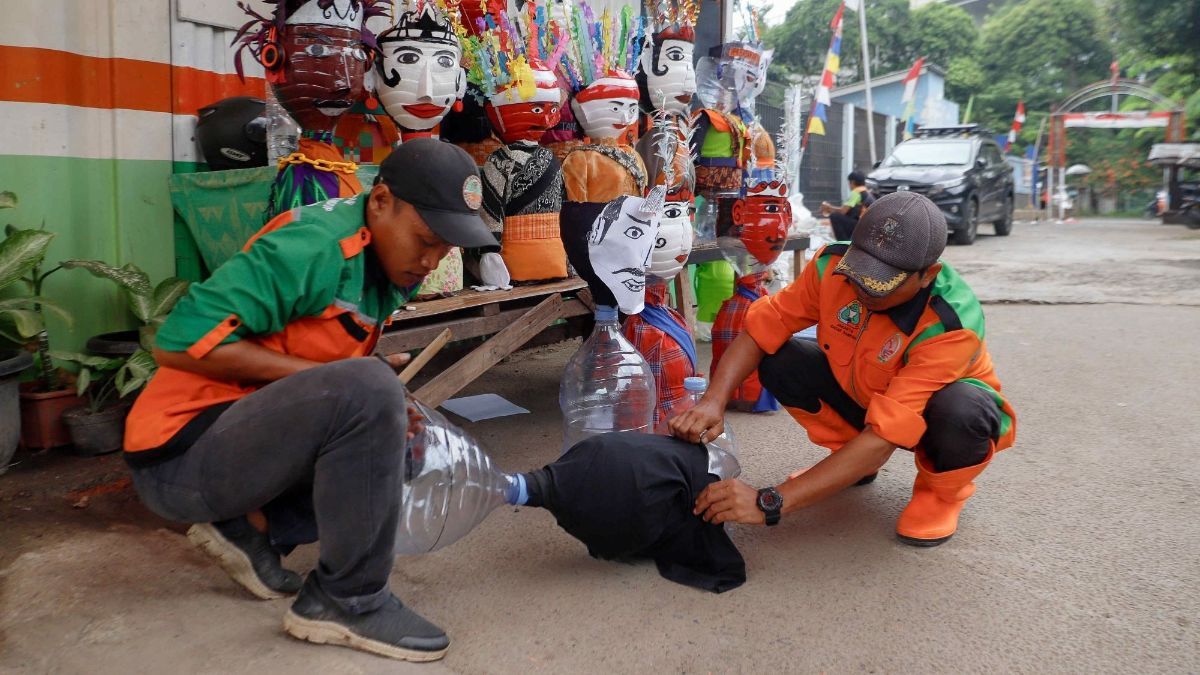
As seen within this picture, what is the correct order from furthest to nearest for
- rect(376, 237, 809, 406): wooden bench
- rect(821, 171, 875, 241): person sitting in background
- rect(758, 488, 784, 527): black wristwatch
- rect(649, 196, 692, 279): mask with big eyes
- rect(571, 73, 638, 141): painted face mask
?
rect(821, 171, 875, 241): person sitting in background, rect(571, 73, 638, 141): painted face mask, rect(649, 196, 692, 279): mask with big eyes, rect(376, 237, 809, 406): wooden bench, rect(758, 488, 784, 527): black wristwatch

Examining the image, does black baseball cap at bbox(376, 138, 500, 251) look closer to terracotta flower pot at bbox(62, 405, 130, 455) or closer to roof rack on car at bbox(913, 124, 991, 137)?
terracotta flower pot at bbox(62, 405, 130, 455)

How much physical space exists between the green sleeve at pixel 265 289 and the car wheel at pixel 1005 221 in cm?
1517

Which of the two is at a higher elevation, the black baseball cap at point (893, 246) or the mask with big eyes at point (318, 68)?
the mask with big eyes at point (318, 68)

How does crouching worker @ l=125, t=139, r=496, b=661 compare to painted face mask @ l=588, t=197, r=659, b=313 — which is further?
painted face mask @ l=588, t=197, r=659, b=313

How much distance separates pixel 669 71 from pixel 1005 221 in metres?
A: 12.7

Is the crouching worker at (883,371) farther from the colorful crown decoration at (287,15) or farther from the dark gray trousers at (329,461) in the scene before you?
the colorful crown decoration at (287,15)

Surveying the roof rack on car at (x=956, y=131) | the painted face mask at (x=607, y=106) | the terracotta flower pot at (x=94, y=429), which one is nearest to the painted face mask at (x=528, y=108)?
the painted face mask at (x=607, y=106)

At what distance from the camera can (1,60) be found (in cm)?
294

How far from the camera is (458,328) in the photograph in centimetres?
306

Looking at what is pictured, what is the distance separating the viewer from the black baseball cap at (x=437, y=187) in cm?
188

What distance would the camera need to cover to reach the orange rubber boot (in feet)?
8.61

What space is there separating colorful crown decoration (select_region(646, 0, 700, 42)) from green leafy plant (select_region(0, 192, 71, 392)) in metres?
2.82

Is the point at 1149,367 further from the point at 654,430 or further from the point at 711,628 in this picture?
the point at 711,628

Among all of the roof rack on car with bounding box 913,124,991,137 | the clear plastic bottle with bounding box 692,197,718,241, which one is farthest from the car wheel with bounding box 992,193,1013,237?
the clear plastic bottle with bounding box 692,197,718,241
